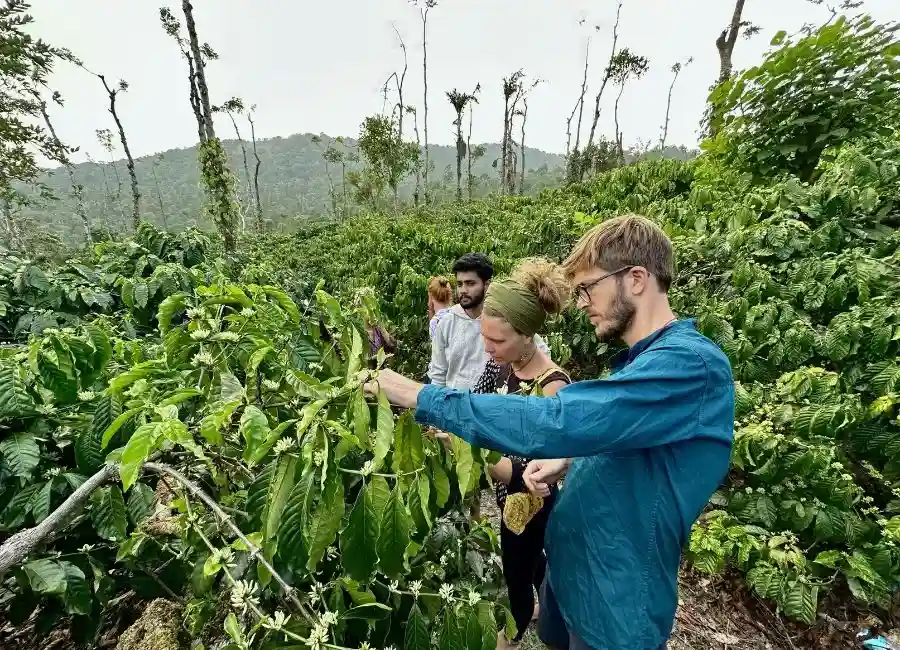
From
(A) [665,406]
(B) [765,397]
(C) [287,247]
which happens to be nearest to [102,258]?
(A) [665,406]

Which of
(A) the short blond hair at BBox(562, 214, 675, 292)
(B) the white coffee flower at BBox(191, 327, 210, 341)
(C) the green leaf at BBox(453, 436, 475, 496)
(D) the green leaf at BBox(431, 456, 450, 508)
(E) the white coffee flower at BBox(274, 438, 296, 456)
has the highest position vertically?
(A) the short blond hair at BBox(562, 214, 675, 292)

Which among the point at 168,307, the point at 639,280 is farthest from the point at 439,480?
the point at 168,307

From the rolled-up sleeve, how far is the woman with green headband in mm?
847

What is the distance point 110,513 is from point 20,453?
1.07ft

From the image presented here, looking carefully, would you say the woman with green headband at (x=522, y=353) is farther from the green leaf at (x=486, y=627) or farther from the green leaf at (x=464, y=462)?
the green leaf at (x=464, y=462)

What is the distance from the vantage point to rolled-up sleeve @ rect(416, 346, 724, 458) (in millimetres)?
983

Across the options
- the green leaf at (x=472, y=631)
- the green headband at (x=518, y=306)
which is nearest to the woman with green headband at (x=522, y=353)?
the green headband at (x=518, y=306)

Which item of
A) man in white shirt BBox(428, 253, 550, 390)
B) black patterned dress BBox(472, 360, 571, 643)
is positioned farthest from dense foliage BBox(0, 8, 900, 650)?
man in white shirt BBox(428, 253, 550, 390)

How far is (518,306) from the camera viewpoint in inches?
78.7

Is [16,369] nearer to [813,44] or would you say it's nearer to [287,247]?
[813,44]

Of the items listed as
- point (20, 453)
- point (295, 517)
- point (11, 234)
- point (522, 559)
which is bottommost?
point (11, 234)

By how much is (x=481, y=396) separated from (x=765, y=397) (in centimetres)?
274

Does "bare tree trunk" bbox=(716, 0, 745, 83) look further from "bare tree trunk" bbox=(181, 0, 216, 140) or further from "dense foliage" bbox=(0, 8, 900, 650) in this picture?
"bare tree trunk" bbox=(181, 0, 216, 140)

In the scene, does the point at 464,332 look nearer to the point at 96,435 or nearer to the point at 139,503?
the point at 139,503
